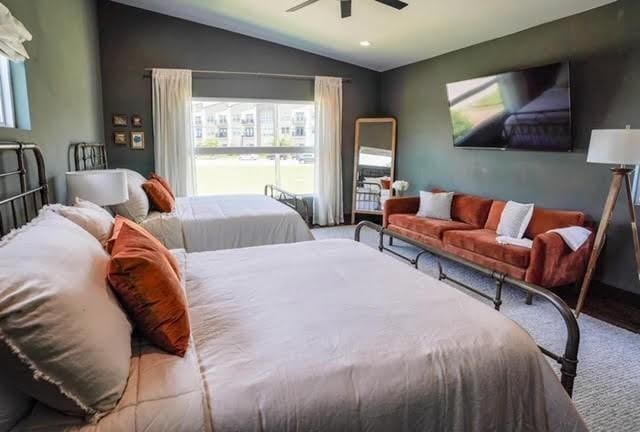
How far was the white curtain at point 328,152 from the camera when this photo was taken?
6180mm

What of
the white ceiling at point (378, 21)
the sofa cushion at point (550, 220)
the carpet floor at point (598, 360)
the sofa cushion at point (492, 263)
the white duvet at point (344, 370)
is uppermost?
the white ceiling at point (378, 21)

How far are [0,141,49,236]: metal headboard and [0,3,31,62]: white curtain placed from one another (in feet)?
1.54

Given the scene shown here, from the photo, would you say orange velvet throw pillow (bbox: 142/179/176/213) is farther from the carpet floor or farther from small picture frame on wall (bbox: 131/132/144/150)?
the carpet floor

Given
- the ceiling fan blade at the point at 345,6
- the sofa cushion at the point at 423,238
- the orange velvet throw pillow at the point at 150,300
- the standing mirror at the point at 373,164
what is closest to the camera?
the orange velvet throw pillow at the point at 150,300

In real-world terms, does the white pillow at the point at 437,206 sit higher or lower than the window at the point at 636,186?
lower

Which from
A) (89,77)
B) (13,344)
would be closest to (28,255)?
(13,344)

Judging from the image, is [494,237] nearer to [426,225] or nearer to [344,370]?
[426,225]

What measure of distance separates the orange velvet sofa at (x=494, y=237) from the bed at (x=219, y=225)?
1095 millimetres

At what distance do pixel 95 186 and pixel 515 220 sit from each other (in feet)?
12.3

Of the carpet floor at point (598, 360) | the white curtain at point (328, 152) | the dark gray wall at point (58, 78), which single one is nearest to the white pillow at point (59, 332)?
the dark gray wall at point (58, 78)

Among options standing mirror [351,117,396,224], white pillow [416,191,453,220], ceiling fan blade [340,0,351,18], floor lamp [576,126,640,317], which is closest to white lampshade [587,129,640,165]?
floor lamp [576,126,640,317]

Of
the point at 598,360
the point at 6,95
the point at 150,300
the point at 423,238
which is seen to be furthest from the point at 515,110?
the point at 6,95

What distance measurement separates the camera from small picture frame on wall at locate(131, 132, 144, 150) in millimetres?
5395

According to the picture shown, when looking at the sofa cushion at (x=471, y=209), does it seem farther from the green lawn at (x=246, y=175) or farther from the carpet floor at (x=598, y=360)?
the green lawn at (x=246, y=175)
